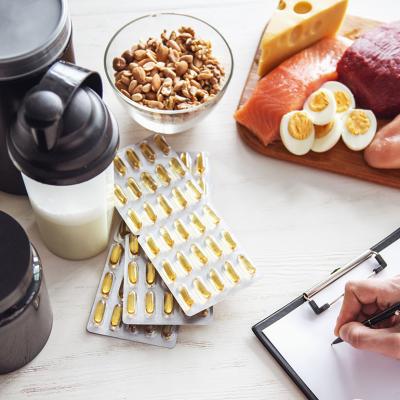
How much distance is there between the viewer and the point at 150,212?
3.59 feet

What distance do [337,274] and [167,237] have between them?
26 cm

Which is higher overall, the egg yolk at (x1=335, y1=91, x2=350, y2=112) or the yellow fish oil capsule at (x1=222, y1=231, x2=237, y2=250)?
the egg yolk at (x1=335, y1=91, x2=350, y2=112)

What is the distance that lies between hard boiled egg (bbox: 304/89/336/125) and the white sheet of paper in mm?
296

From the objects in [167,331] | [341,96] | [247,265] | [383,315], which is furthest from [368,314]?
[341,96]

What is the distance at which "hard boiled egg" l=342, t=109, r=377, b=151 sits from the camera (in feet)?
3.91

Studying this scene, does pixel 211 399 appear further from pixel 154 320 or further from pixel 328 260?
pixel 328 260

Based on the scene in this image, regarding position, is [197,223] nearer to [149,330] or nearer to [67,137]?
[149,330]

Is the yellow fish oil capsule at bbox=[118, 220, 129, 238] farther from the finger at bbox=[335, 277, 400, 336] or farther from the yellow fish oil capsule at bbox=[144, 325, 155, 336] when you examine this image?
the finger at bbox=[335, 277, 400, 336]

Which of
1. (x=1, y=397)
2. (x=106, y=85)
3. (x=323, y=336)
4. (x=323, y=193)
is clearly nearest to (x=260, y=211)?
(x=323, y=193)

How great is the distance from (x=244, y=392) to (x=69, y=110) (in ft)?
1.49

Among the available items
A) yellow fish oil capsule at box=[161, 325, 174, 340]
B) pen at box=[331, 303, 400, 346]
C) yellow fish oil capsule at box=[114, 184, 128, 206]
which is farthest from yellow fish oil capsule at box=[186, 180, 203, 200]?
pen at box=[331, 303, 400, 346]

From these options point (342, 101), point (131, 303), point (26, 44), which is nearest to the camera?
point (26, 44)

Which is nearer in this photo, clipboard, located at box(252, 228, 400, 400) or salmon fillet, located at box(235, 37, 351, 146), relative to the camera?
clipboard, located at box(252, 228, 400, 400)

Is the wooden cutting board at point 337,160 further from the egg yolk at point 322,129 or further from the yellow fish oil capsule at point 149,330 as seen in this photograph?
the yellow fish oil capsule at point 149,330
